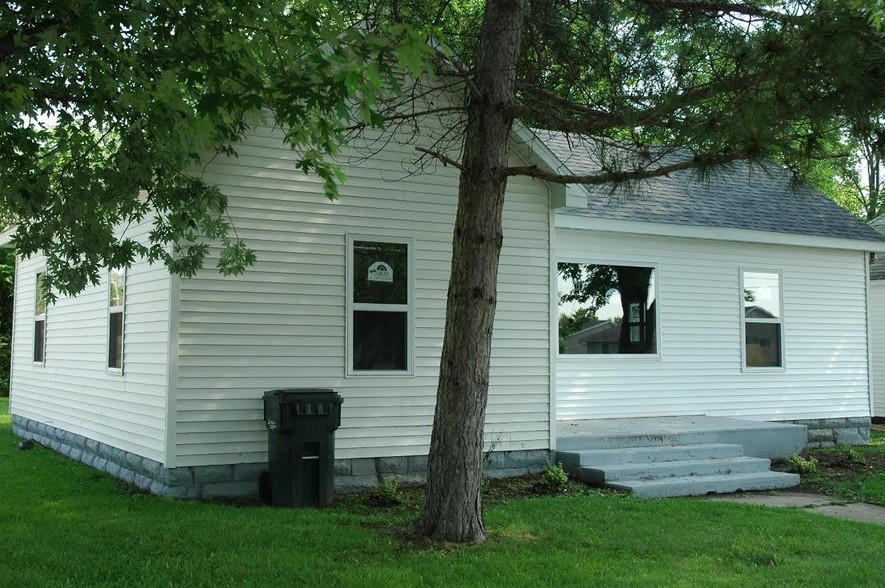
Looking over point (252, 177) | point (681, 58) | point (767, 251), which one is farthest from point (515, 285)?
point (767, 251)

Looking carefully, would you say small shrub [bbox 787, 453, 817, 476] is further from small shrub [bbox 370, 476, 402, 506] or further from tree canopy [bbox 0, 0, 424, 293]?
tree canopy [bbox 0, 0, 424, 293]

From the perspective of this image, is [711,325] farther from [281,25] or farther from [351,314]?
[281,25]

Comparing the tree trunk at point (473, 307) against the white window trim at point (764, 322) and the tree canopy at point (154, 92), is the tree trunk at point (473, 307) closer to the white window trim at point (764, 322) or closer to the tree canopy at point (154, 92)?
the tree canopy at point (154, 92)

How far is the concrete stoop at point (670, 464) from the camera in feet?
32.3

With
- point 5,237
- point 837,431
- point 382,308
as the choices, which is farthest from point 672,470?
point 5,237

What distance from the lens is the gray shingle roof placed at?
1298 centimetres

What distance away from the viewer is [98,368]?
37.0 ft

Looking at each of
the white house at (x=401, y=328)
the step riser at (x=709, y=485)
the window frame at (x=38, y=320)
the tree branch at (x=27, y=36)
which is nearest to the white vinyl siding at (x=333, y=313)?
the white house at (x=401, y=328)

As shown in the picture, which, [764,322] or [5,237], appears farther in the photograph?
[5,237]

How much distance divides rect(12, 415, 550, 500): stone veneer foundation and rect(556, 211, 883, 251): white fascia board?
11.3 ft

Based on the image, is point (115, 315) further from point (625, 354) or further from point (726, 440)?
point (726, 440)

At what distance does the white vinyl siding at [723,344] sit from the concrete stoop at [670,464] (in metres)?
1.70

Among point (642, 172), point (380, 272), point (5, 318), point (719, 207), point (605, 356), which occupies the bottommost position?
point (605, 356)

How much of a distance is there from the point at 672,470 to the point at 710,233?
179 inches
